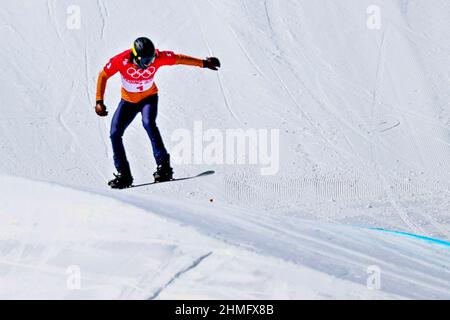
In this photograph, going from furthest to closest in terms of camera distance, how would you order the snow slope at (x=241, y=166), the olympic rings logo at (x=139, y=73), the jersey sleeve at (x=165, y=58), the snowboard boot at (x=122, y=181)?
the snowboard boot at (x=122, y=181)
the olympic rings logo at (x=139, y=73)
the jersey sleeve at (x=165, y=58)
the snow slope at (x=241, y=166)

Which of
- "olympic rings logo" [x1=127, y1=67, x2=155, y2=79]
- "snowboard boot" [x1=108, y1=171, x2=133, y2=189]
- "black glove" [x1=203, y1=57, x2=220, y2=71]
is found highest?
"black glove" [x1=203, y1=57, x2=220, y2=71]

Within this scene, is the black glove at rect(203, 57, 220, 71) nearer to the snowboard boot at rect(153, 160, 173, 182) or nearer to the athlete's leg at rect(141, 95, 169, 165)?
the athlete's leg at rect(141, 95, 169, 165)

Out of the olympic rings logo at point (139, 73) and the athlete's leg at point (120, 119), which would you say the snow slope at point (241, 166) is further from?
the olympic rings logo at point (139, 73)

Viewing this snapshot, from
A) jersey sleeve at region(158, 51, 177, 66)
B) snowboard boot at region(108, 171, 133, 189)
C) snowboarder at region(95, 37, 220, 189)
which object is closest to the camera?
snowboarder at region(95, 37, 220, 189)

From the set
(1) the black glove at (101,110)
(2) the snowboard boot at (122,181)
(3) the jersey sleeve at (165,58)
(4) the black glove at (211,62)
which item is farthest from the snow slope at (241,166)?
(4) the black glove at (211,62)

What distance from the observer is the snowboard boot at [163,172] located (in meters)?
7.89

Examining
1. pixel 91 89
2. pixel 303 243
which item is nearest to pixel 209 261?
pixel 303 243

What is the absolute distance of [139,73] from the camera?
7.32 metres

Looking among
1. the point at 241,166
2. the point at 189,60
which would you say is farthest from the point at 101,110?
the point at 241,166

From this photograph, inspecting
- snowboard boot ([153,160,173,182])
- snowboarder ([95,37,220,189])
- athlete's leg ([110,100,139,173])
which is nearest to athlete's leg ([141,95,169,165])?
snowboarder ([95,37,220,189])

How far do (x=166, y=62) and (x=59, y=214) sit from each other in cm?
294

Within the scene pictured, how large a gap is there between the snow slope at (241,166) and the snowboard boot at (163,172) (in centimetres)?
31

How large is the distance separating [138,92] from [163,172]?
85 centimetres

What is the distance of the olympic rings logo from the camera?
727 cm
